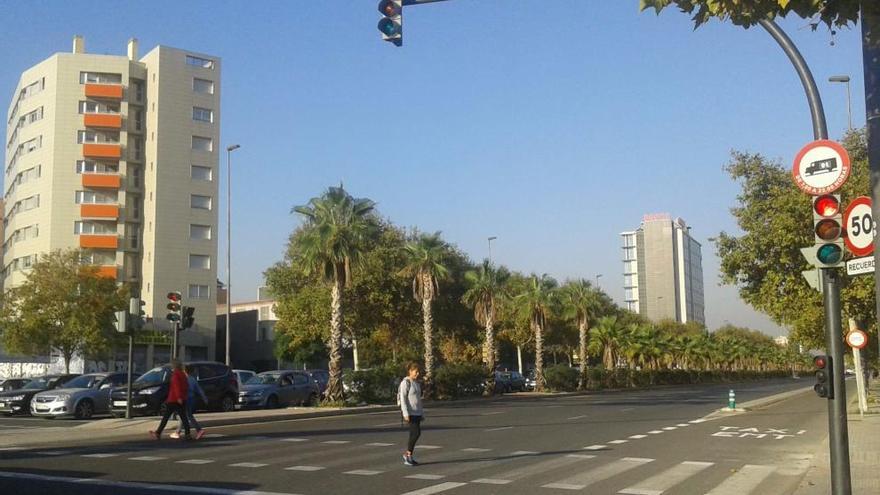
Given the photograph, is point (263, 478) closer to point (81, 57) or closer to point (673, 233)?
point (81, 57)

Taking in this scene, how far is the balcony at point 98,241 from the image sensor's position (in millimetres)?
69250

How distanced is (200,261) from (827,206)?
67551 mm

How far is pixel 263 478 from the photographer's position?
39.9ft

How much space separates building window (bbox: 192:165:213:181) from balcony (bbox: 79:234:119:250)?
26.7 feet

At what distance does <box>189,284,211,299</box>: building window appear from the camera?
71.2 m

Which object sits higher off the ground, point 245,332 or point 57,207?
point 57,207

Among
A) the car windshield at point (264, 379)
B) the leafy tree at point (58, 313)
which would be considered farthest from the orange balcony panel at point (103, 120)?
the car windshield at point (264, 379)

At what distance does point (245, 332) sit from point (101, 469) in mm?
68924

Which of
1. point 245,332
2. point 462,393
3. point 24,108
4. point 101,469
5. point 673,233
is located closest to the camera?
point 101,469

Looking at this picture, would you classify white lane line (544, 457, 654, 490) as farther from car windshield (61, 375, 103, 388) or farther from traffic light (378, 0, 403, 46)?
car windshield (61, 375, 103, 388)

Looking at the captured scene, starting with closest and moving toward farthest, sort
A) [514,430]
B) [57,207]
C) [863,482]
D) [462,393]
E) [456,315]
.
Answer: [863,482] → [514,430] → [462,393] → [456,315] → [57,207]

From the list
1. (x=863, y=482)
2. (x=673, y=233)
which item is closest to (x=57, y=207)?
(x=863, y=482)

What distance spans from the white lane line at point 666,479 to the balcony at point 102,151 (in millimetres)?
65037

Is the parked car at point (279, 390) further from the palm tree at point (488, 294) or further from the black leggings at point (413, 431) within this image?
the black leggings at point (413, 431)
